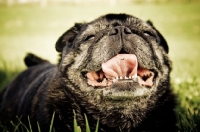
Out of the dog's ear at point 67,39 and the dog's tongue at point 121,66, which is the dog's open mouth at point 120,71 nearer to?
the dog's tongue at point 121,66

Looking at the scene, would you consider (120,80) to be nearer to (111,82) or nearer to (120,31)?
(111,82)

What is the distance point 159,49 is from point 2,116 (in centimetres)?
237

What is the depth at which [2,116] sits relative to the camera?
444 centimetres

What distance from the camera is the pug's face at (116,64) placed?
3.02 meters

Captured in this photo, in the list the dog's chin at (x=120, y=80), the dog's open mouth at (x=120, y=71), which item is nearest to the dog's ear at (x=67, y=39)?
the dog's chin at (x=120, y=80)

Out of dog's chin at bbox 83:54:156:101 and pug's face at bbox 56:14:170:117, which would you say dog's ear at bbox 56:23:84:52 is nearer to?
pug's face at bbox 56:14:170:117

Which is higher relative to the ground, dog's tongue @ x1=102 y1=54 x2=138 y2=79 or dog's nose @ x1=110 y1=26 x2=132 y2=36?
dog's nose @ x1=110 y1=26 x2=132 y2=36

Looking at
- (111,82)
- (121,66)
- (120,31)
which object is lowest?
(111,82)

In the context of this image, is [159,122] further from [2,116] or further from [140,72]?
[2,116]

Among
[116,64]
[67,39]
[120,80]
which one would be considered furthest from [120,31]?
[67,39]

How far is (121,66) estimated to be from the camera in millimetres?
3049

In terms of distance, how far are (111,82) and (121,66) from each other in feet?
0.60

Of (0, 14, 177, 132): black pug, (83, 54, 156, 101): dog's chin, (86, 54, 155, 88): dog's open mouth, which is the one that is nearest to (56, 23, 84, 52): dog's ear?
(0, 14, 177, 132): black pug

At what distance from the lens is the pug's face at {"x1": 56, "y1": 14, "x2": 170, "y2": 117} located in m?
3.02
